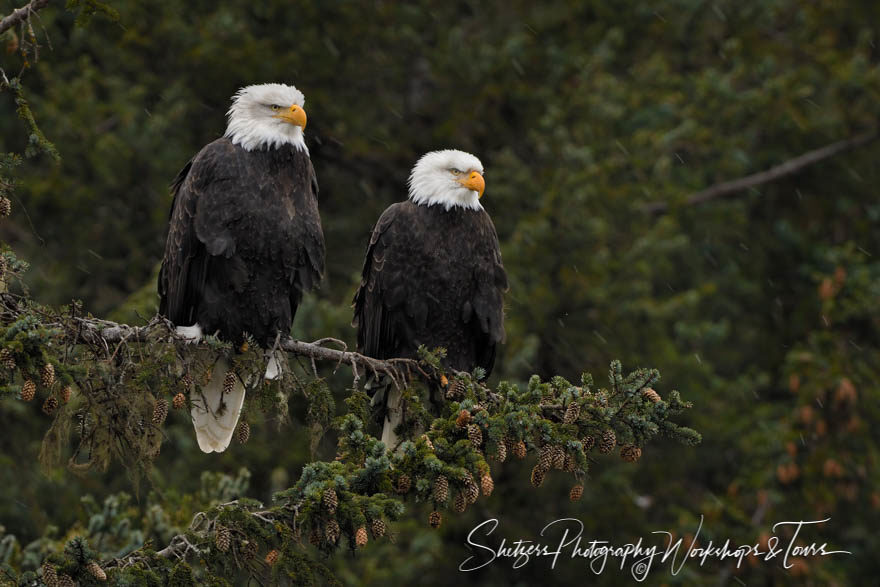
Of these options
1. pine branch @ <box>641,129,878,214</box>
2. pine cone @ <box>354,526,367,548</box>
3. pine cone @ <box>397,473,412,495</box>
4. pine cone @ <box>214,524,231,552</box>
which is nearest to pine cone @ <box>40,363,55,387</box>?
pine cone @ <box>214,524,231,552</box>

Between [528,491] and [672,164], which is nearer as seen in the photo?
[528,491]

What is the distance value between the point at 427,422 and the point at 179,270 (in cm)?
148

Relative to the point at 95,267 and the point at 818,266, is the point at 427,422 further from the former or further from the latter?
the point at 818,266

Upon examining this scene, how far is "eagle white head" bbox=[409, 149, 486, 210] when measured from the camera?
5.27 meters

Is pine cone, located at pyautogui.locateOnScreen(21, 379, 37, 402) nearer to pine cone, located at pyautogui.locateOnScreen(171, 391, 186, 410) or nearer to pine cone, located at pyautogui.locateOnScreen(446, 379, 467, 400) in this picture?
pine cone, located at pyautogui.locateOnScreen(171, 391, 186, 410)

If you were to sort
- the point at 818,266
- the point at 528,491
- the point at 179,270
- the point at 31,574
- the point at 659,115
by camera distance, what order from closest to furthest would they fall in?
the point at 31,574, the point at 179,270, the point at 528,491, the point at 659,115, the point at 818,266

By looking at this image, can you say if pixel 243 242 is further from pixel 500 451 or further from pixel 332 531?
pixel 332 531

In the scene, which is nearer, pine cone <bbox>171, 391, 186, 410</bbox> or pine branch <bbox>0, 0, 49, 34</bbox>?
pine branch <bbox>0, 0, 49, 34</bbox>

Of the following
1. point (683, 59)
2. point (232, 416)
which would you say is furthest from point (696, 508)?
point (232, 416)

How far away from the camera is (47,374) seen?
118 inches

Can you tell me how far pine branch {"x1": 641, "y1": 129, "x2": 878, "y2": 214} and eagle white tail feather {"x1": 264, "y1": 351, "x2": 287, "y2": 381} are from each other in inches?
216

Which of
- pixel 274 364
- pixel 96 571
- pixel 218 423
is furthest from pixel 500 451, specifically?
pixel 218 423

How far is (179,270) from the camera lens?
15.9ft

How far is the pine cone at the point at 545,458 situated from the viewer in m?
3.50
